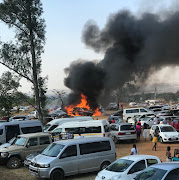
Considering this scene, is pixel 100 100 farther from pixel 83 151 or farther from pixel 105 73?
pixel 83 151

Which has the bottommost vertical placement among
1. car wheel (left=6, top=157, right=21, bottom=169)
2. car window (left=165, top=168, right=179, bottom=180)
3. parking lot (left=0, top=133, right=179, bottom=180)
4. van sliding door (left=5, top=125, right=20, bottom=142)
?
parking lot (left=0, top=133, right=179, bottom=180)

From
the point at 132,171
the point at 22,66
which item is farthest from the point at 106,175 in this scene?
the point at 22,66

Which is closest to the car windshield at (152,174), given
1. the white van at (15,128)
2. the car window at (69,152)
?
the car window at (69,152)

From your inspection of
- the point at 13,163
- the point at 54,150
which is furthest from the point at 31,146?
the point at 54,150

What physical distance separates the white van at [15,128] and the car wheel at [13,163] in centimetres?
384

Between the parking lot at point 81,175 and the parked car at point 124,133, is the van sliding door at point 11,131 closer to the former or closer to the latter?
the parking lot at point 81,175

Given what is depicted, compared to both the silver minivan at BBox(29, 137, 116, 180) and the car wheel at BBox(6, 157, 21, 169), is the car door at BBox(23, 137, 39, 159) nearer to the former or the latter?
the car wheel at BBox(6, 157, 21, 169)

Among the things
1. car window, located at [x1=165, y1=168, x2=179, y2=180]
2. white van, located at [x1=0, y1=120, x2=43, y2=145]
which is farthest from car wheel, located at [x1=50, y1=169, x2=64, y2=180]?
white van, located at [x1=0, y1=120, x2=43, y2=145]

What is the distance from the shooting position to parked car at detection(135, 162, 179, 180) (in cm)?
664

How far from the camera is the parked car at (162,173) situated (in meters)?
6.64

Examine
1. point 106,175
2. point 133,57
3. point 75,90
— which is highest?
point 133,57

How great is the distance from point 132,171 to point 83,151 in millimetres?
2782

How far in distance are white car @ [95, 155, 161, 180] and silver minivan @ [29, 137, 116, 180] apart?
6.06 ft

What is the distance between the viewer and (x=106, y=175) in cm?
830
